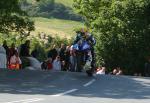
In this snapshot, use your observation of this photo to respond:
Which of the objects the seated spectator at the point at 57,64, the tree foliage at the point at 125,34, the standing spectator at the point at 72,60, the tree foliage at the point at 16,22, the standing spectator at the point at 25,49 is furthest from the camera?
the tree foliage at the point at 125,34

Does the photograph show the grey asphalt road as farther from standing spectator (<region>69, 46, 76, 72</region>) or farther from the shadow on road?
standing spectator (<region>69, 46, 76, 72</region>)

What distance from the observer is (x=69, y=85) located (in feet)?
61.6

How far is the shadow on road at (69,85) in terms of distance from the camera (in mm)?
16594

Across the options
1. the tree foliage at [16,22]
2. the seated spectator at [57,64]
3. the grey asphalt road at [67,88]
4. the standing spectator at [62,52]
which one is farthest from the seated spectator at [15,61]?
the tree foliage at [16,22]

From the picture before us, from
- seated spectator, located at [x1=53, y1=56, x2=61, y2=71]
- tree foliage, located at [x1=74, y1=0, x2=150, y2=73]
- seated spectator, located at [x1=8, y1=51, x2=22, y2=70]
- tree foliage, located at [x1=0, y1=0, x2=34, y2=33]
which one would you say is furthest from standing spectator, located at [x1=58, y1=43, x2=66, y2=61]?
tree foliage, located at [x1=74, y1=0, x2=150, y2=73]

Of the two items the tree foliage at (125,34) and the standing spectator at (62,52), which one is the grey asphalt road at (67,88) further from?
the tree foliage at (125,34)

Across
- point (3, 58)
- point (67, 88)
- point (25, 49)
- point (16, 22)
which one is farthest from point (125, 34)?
point (67, 88)

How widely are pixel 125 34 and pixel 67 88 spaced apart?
88.2ft

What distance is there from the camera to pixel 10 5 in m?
31.7

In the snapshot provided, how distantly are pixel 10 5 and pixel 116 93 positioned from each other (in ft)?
51.2

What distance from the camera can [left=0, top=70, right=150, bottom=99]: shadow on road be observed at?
16594 mm

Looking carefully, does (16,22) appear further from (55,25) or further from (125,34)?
(55,25)

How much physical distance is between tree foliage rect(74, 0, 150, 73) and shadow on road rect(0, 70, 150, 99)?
21639 millimetres

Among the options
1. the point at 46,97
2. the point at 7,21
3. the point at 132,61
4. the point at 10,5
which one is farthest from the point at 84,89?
the point at 132,61
